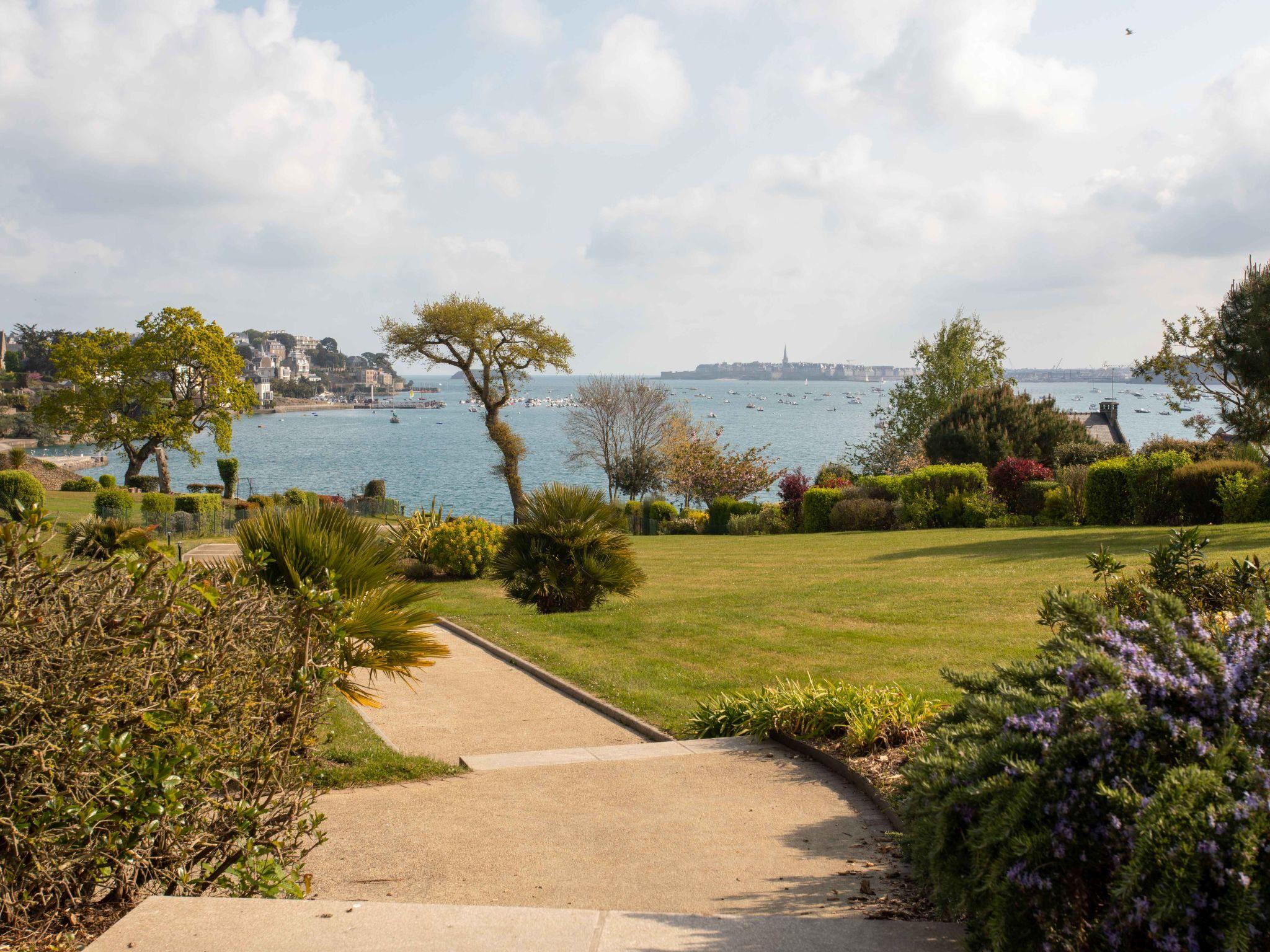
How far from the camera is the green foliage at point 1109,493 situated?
2173 centimetres

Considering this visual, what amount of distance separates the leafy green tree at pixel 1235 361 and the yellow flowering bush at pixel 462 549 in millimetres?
15997

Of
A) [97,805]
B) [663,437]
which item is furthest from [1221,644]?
[663,437]

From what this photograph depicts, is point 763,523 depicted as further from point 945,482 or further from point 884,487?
point 945,482

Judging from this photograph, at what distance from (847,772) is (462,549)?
13.8m

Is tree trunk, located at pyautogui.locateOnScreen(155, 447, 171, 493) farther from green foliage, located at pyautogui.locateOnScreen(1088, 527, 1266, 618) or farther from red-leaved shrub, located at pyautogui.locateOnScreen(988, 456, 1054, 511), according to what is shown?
green foliage, located at pyautogui.locateOnScreen(1088, 527, 1266, 618)

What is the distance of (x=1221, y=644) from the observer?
3.62 metres

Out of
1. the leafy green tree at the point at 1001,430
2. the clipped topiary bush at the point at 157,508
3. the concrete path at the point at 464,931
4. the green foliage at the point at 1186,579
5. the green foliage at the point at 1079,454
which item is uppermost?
the leafy green tree at the point at 1001,430

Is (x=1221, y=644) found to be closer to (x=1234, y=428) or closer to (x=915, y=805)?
(x=915, y=805)

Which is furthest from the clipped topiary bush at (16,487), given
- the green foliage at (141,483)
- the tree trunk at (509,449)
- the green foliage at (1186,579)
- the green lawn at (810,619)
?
the green foliage at (1186,579)

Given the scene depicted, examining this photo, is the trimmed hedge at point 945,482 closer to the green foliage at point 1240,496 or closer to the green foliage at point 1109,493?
the green foliage at point 1109,493

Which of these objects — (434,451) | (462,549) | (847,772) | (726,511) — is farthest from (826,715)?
(434,451)

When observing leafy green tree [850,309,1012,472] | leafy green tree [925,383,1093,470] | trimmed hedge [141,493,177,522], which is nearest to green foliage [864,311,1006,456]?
leafy green tree [850,309,1012,472]

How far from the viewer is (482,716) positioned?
823cm

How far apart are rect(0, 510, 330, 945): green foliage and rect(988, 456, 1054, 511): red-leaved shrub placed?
24727 mm
